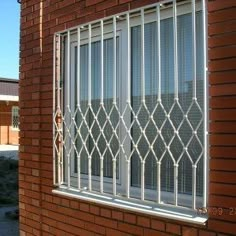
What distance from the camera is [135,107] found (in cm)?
368

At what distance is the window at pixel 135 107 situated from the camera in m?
3.23

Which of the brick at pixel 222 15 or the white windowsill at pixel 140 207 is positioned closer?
the brick at pixel 222 15

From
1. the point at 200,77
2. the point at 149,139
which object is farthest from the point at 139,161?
the point at 200,77

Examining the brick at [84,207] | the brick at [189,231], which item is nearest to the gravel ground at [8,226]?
the brick at [84,207]

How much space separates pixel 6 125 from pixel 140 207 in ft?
75.9

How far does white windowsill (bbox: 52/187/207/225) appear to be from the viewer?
10.0 ft

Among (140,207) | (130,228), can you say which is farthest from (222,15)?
(130,228)

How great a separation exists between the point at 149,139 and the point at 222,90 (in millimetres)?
824

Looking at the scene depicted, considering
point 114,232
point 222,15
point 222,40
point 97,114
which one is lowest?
point 114,232

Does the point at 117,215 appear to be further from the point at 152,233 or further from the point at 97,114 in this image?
the point at 97,114

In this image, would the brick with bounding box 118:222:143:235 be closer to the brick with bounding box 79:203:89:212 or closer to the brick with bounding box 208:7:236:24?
the brick with bounding box 79:203:89:212

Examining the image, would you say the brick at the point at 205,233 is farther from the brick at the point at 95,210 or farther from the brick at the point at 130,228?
the brick at the point at 95,210

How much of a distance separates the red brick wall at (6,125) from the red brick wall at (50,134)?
21.3m

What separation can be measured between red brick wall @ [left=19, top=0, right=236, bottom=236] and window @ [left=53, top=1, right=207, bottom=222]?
0.32ft
